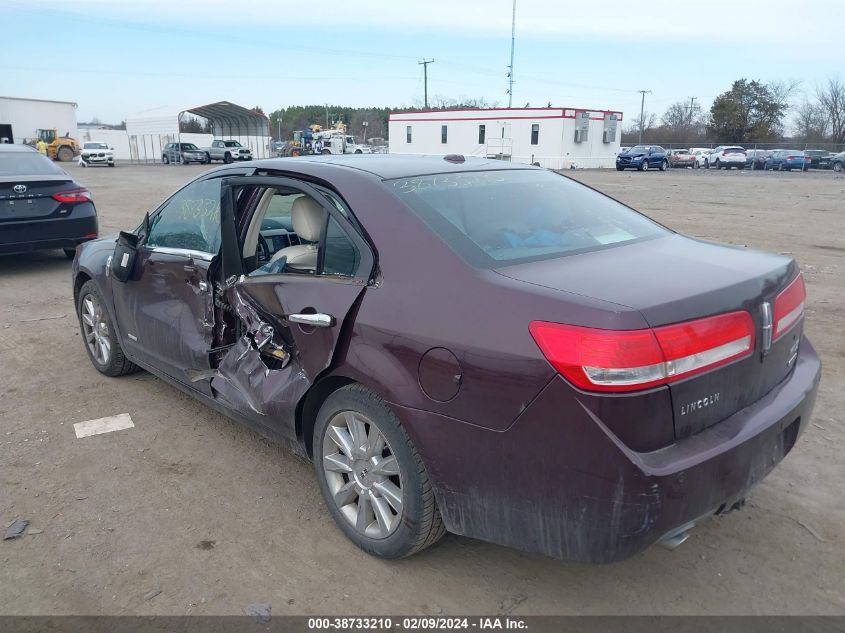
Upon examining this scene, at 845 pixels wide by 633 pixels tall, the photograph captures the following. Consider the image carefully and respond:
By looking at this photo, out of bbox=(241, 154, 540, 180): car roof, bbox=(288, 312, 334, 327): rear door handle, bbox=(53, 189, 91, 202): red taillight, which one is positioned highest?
bbox=(241, 154, 540, 180): car roof

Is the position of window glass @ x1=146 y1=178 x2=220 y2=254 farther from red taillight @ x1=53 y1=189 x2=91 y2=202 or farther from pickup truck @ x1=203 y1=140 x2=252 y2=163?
pickup truck @ x1=203 y1=140 x2=252 y2=163

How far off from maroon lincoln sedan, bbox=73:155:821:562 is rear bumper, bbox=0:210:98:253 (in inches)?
224

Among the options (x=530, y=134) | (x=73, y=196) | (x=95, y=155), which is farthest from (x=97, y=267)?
(x=95, y=155)

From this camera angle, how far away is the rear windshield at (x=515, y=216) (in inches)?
107

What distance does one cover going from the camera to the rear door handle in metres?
2.84

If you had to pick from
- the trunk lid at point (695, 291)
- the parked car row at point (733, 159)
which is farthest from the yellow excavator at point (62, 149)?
the trunk lid at point (695, 291)

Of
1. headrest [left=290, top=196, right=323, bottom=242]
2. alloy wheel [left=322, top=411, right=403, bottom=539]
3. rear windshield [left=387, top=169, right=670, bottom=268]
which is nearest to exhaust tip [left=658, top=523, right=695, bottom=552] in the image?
alloy wheel [left=322, top=411, right=403, bottom=539]

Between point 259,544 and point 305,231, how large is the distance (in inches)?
58.0

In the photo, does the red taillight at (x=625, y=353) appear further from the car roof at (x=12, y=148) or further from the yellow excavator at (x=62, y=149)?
the yellow excavator at (x=62, y=149)

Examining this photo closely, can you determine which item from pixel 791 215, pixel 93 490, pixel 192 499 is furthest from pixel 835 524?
pixel 791 215

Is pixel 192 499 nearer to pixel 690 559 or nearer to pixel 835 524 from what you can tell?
pixel 690 559

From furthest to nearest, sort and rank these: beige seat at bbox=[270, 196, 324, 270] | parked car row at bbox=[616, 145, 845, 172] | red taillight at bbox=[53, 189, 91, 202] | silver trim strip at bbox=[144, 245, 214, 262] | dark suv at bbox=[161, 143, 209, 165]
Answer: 1. dark suv at bbox=[161, 143, 209, 165]
2. parked car row at bbox=[616, 145, 845, 172]
3. red taillight at bbox=[53, 189, 91, 202]
4. silver trim strip at bbox=[144, 245, 214, 262]
5. beige seat at bbox=[270, 196, 324, 270]

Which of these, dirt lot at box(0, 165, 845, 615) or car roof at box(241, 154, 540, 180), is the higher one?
car roof at box(241, 154, 540, 180)

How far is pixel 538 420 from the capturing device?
220cm
